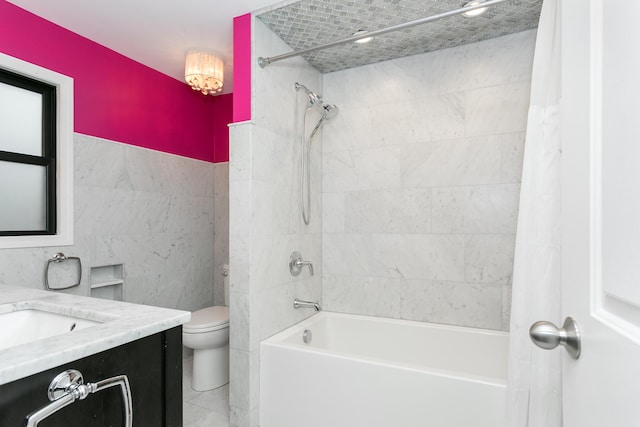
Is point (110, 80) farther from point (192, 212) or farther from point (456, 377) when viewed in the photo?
point (456, 377)

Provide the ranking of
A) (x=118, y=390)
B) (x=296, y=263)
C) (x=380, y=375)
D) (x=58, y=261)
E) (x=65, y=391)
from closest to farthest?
(x=65, y=391)
(x=118, y=390)
(x=380, y=375)
(x=58, y=261)
(x=296, y=263)

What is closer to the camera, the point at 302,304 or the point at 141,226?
the point at 302,304

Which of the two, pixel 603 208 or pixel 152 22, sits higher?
pixel 152 22

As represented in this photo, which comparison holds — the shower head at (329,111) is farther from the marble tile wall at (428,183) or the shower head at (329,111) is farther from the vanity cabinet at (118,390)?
the vanity cabinet at (118,390)

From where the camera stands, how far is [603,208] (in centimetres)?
53

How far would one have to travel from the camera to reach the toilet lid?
8.10ft

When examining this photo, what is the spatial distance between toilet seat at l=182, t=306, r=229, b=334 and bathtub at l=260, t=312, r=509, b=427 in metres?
0.52

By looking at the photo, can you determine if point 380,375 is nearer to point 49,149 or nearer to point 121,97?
point 49,149

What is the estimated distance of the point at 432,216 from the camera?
247 cm

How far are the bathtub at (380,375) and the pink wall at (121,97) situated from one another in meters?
1.94

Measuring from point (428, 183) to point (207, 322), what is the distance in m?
1.85

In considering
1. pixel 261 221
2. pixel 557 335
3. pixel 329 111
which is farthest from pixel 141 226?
pixel 557 335

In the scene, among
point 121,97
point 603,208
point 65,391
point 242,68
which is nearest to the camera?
point 603,208

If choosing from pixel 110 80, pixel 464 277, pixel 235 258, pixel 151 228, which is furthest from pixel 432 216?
pixel 110 80
